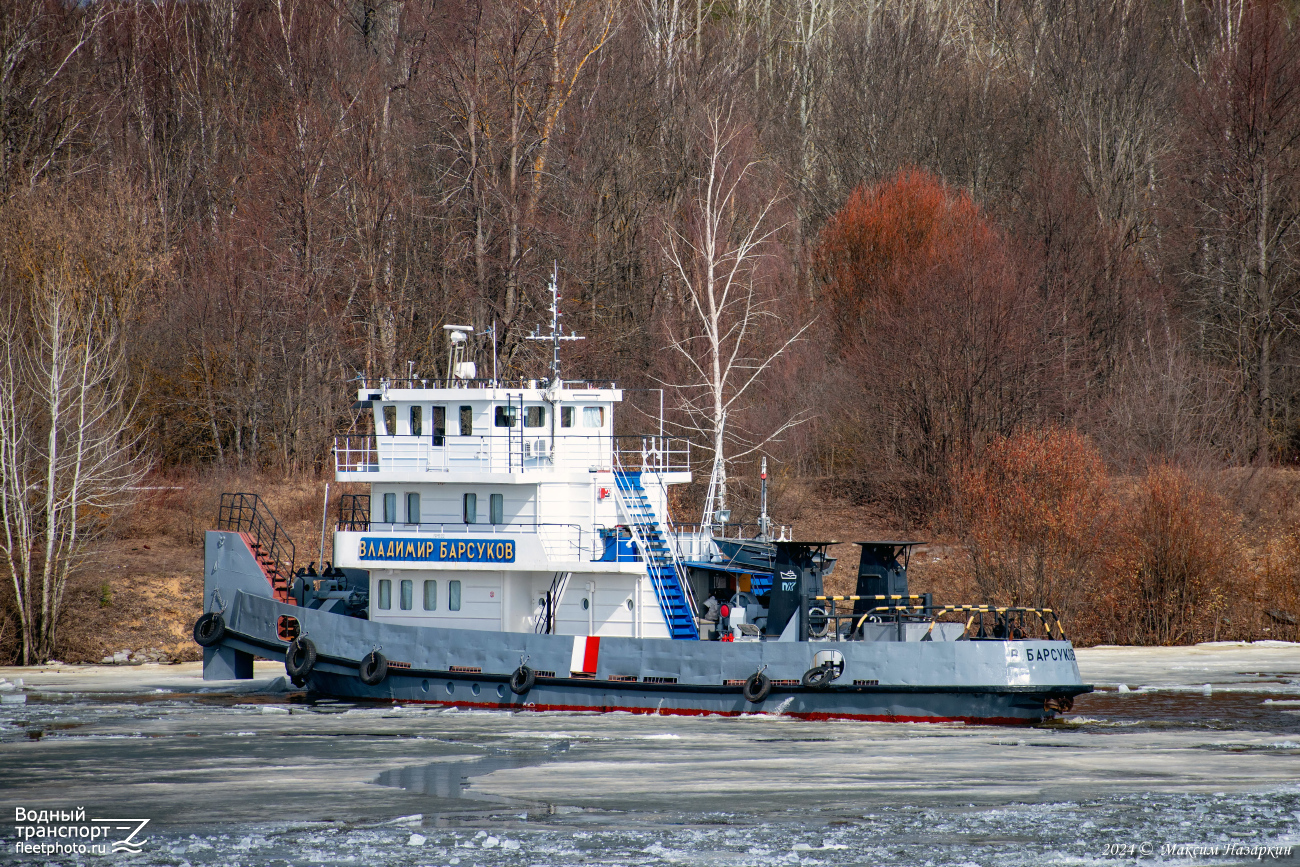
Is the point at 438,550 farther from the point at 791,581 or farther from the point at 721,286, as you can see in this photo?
the point at 721,286

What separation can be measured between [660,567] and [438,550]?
344 cm

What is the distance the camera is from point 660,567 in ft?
71.8

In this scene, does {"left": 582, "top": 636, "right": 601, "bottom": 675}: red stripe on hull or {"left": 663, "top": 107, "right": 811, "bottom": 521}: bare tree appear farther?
{"left": 663, "top": 107, "right": 811, "bottom": 521}: bare tree

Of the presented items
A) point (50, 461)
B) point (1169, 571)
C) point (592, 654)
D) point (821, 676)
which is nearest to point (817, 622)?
point (821, 676)

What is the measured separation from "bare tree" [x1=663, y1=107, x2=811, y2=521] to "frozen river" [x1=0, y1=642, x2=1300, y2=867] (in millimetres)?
14414

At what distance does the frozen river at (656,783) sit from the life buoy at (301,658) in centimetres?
59

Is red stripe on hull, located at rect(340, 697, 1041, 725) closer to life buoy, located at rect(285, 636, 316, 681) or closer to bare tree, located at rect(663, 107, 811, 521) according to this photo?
life buoy, located at rect(285, 636, 316, 681)

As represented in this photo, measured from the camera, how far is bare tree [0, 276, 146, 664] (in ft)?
93.3

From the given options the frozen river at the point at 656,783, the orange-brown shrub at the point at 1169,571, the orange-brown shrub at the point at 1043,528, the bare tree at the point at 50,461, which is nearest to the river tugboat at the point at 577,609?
the frozen river at the point at 656,783

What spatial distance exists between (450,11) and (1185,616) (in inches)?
1026

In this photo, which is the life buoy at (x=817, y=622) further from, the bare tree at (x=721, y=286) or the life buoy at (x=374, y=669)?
the bare tree at (x=721, y=286)

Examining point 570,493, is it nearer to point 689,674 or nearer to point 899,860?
point 689,674

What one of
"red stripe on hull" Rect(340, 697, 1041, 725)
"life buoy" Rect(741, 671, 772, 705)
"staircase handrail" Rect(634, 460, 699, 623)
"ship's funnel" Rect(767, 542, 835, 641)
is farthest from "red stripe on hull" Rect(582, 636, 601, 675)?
"ship's funnel" Rect(767, 542, 835, 641)

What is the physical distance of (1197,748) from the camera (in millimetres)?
17859
